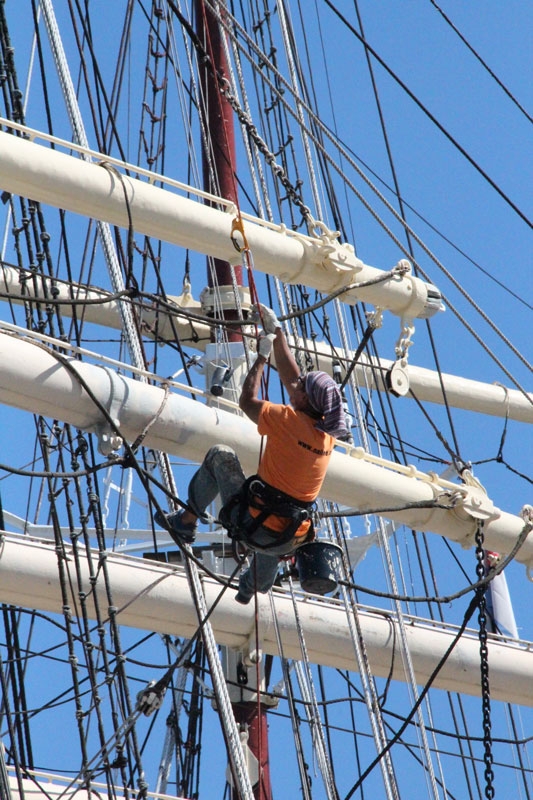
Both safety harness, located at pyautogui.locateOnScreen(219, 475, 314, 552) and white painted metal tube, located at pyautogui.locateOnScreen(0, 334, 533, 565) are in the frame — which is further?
white painted metal tube, located at pyautogui.locateOnScreen(0, 334, 533, 565)

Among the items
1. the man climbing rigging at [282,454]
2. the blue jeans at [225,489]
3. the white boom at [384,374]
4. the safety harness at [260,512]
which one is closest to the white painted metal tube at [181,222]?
the man climbing rigging at [282,454]

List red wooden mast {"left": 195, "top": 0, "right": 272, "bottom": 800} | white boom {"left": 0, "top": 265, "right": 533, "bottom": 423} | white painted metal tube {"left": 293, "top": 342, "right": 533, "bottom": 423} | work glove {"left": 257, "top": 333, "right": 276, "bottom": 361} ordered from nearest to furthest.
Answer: work glove {"left": 257, "top": 333, "right": 276, "bottom": 361}
red wooden mast {"left": 195, "top": 0, "right": 272, "bottom": 800}
white boom {"left": 0, "top": 265, "right": 533, "bottom": 423}
white painted metal tube {"left": 293, "top": 342, "right": 533, "bottom": 423}

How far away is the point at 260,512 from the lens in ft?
23.6

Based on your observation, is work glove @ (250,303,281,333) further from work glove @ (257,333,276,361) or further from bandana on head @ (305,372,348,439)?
bandana on head @ (305,372,348,439)

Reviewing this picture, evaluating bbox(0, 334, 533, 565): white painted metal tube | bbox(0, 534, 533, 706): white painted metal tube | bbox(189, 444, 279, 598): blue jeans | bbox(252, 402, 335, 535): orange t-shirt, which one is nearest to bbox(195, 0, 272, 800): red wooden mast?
bbox(0, 534, 533, 706): white painted metal tube

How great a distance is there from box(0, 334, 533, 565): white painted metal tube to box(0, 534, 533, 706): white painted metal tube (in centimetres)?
111

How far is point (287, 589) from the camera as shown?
1117 centimetres

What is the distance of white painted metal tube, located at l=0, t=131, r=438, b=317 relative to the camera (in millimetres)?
8352

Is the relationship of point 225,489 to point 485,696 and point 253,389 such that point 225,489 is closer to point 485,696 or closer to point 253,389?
point 253,389

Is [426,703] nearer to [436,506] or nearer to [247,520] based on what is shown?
[436,506]

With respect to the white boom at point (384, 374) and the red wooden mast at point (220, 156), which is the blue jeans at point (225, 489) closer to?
the red wooden mast at point (220, 156)

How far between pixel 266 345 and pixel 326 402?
0.36m

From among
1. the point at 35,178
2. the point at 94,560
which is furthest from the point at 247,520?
the point at 94,560

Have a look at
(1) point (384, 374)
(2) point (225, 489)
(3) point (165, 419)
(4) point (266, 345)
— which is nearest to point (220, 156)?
(1) point (384, 374)
